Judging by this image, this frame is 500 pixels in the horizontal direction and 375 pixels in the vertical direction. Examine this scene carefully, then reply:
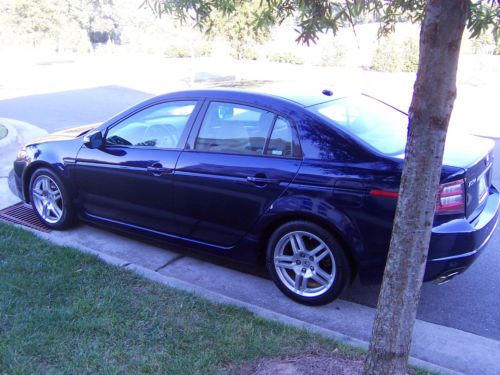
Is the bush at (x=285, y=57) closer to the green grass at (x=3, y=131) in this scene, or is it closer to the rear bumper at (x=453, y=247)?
the green grass at (x=3, y=131)

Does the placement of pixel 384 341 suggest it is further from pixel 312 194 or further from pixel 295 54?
pixel 295 54

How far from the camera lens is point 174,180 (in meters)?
4.53

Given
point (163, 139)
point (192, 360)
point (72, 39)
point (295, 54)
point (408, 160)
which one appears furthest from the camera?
point (72, 39)

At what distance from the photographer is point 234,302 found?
12.9ft

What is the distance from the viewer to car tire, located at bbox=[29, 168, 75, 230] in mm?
5340

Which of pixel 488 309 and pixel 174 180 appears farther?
pixel 174 180

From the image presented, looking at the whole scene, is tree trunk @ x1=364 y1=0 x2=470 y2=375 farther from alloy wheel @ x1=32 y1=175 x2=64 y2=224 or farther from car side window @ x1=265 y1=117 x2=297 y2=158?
alloy wheel @ x1=32 y1=175 x2=64 y2=224

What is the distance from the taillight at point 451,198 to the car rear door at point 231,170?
1.02 m

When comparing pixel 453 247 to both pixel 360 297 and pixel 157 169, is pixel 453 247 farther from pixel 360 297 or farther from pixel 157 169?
pixel 157 169

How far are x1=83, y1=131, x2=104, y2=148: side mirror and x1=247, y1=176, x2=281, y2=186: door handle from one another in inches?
66.8

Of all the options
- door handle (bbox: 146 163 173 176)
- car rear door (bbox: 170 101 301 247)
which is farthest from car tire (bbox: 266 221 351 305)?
door handle (bbox: 146 163 173 176)

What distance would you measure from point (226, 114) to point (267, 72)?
1724 centimetres

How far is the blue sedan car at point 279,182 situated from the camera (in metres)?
3.67

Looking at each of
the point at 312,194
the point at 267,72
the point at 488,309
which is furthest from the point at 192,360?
the point at 267,72
